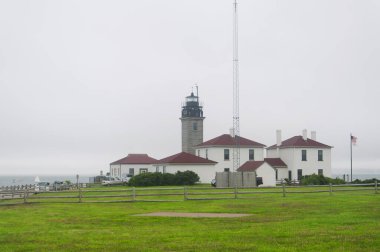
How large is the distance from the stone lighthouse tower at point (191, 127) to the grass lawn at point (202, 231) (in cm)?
5172

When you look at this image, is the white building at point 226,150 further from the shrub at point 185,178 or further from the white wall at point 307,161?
Result: the shrub at point 185,178

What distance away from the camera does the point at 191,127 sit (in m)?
77.4

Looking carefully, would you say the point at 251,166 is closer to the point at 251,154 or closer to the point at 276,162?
the point at 251,154

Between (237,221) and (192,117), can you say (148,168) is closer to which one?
(192,117)

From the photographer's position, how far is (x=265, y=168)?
5903 centimetres

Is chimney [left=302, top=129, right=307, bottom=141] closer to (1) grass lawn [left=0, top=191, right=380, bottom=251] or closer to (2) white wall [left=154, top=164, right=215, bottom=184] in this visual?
(2) white wall [left=154, top=164, right=215, bottom=184]

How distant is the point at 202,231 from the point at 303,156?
2091 inches

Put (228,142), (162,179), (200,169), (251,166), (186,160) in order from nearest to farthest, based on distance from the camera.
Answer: (162,179) → (251,166) → (186,160) → (200,169) → (228,142)

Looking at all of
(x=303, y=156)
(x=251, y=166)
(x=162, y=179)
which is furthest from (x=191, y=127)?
(x=162, y=179)

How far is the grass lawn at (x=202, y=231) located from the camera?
45.9 ft

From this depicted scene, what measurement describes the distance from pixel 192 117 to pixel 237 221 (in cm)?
5789

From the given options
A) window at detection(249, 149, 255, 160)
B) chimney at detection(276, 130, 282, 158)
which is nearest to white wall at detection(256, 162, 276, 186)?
window at detection(249, 149, 255, 160)

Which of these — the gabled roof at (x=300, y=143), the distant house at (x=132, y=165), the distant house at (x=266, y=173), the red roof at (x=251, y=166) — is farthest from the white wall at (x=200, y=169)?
the distant house at (x=132, y=165)

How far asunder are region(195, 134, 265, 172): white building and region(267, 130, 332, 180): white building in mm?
2917
